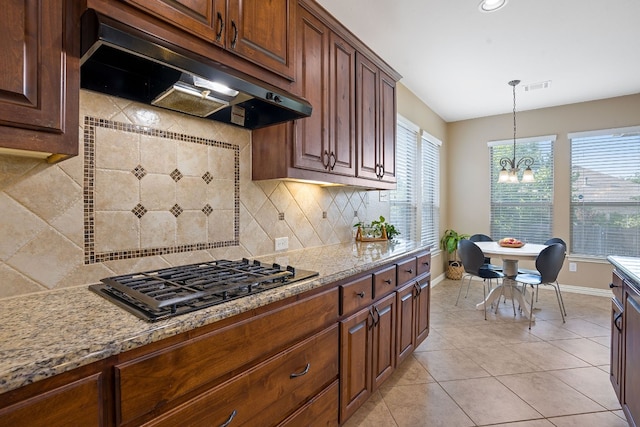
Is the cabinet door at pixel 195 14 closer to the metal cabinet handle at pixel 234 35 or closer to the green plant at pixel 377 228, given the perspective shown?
the metal cabinet handle at pixel 234 35

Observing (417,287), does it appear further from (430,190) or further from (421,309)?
(430,190)

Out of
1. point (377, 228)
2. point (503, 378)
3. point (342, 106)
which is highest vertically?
point (342, 106)

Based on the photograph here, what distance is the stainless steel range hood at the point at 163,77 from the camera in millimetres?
943

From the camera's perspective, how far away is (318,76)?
2.00 metres

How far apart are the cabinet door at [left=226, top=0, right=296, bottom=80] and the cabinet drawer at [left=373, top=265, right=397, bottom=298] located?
1243mm

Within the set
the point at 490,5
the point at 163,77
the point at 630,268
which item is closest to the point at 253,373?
the point at 163,77

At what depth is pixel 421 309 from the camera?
2.60 meters

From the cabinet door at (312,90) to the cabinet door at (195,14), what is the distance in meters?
0.60

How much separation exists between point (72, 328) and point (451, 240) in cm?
510

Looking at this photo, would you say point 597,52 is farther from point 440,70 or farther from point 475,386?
point 475,386

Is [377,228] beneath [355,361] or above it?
above

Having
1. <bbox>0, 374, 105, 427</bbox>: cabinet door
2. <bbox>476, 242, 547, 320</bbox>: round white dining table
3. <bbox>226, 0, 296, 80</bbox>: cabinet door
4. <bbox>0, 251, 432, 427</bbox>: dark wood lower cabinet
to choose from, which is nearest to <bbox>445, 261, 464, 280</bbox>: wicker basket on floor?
Answer: <bbox>476, 242, 547, 320</bbox>: round white dining table

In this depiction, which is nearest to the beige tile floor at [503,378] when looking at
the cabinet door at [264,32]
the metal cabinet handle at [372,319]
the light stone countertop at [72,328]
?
the metal cabinet handle at [372,319]

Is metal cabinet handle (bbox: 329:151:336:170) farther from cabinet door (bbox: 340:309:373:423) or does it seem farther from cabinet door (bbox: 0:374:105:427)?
cabinet door (bbox: 0:374:105:427)
